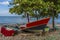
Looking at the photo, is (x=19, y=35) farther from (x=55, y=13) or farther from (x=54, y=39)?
(x=55, y=13)


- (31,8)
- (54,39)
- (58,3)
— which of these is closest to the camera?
(54,39)

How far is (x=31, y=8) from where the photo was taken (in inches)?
1366

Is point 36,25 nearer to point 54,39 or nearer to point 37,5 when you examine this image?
point 37,5

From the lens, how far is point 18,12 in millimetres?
35969

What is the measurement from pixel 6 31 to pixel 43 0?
706cm

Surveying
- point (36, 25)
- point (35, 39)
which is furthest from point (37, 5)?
point (35, 39)

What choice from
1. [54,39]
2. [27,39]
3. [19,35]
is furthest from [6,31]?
[54,39]

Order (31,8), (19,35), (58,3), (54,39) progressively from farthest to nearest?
(58,3)
(31,8)
(19,35)
(54,39)

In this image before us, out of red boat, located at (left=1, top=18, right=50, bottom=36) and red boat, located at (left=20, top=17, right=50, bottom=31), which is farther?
red boat, located at (left=20, top=17, right=50, bottom=31)

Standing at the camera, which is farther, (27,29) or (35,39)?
(27,29)

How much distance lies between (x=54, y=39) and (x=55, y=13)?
Result: 11.3m

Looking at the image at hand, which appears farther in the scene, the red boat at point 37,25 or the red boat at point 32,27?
the red boat at point 37,25

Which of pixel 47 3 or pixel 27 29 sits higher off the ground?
pixel 47 3

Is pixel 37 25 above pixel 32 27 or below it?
above
